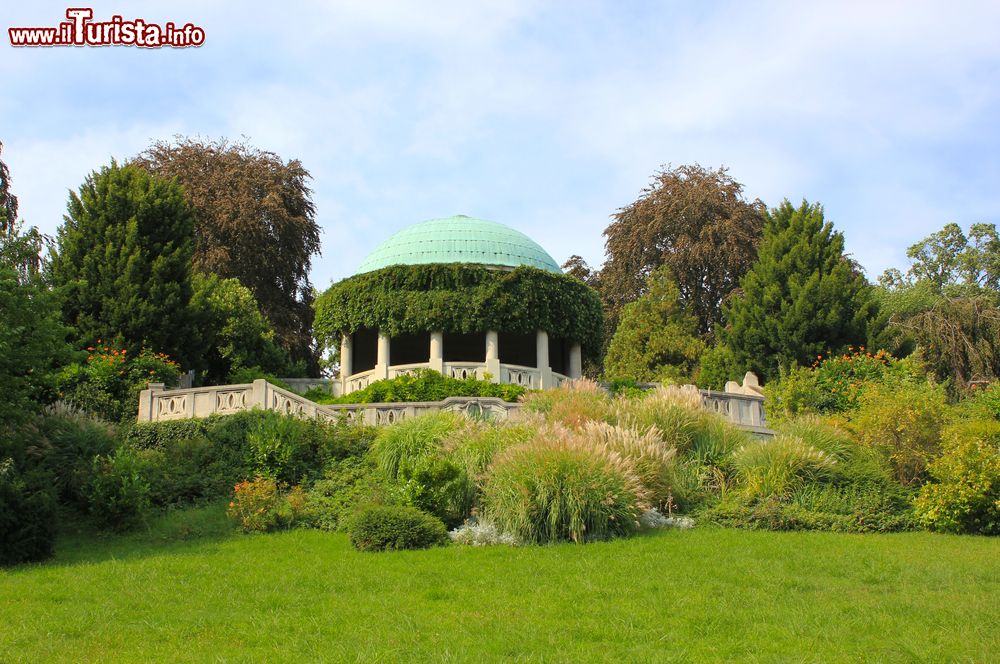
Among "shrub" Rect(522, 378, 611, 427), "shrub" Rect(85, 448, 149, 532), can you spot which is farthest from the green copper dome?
"shrub" Rect(85, 448, 149, 532)

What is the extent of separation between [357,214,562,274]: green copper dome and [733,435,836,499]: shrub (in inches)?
575

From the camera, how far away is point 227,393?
22031mm

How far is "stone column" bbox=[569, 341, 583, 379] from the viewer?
32531mm

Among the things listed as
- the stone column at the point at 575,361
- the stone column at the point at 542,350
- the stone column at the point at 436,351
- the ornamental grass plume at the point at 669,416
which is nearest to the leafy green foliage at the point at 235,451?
the ornamental grass plume at the point at 669,416

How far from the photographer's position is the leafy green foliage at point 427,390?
25.2 meters

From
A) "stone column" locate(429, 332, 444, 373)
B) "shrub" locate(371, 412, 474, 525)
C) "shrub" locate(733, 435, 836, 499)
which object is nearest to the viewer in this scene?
"shrub" locate(371, 412, 474, 525)

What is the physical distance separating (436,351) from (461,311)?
140 centimetres

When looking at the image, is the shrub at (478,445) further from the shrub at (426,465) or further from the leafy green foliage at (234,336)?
the leafy green foliage at (234,336)

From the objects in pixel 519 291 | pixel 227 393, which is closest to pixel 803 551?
pixel 227 393

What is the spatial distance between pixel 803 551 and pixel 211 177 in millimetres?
30243

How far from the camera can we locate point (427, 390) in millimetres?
25375

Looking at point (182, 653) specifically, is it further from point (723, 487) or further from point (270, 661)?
point (723, 487)

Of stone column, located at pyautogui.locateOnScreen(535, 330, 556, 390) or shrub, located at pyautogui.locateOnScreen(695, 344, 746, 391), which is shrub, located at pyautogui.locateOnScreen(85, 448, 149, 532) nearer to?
stone column, located at pyautogui.locateOnScreen(535, 330, 556, 390)

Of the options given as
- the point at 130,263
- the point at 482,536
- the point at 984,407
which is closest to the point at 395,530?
the point at 482,536
